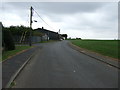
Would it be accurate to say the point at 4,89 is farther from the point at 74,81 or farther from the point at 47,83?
the point at 74,81

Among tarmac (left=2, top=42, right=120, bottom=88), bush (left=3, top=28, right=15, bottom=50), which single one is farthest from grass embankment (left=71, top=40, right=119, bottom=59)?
bush (left=3, top=28, right=15, bottom=50)

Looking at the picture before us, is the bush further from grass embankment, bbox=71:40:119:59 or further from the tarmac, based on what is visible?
grass embankment, bbox=71:40:119:59

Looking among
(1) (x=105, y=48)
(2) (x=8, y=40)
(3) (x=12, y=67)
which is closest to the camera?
(3) (x=12, y=67)

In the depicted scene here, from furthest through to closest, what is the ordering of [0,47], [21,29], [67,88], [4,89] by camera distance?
[21,29] < [0,47] < [67,88] < [4,89]

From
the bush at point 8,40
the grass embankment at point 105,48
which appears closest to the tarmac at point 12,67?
the grass embankment at point 105,48

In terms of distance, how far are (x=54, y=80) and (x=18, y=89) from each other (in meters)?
1.84

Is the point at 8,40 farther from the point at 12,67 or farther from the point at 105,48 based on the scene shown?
→ the point at 105,48

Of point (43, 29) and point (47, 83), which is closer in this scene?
point (47, 83)

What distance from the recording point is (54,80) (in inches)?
314

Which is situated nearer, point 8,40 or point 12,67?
point 12,67

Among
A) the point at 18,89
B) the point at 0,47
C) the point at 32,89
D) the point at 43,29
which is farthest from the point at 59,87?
the point at 43,29

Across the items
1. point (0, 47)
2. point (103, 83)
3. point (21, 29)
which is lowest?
point (103, 83)

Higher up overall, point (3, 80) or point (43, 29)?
point (43, 29)

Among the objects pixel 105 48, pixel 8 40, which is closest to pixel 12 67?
pixel 8 40
